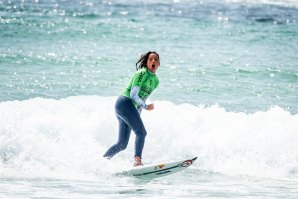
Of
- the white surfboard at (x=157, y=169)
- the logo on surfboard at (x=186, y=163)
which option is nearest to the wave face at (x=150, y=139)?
the white surfboard at (x=157, y=169)

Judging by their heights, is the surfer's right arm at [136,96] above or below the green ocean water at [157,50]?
below

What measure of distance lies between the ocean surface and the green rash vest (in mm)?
1301

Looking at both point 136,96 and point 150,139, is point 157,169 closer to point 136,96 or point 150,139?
point 136,96

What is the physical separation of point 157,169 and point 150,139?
2.47 metres

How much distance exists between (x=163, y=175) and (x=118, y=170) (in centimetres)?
74

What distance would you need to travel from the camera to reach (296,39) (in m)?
27.7

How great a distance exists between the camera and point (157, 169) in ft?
32.2

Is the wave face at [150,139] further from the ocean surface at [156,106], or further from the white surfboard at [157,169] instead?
the white surfboard at [157,169]

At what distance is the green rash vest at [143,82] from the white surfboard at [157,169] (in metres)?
1.01

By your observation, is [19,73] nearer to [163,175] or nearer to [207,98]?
[207,98]

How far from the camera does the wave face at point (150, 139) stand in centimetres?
1057

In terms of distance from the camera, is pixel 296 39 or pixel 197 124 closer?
pixel 197 124

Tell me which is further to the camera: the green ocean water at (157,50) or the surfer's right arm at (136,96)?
the green ocean water at (157,50)

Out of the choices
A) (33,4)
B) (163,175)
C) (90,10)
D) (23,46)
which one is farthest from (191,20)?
(163,175)
